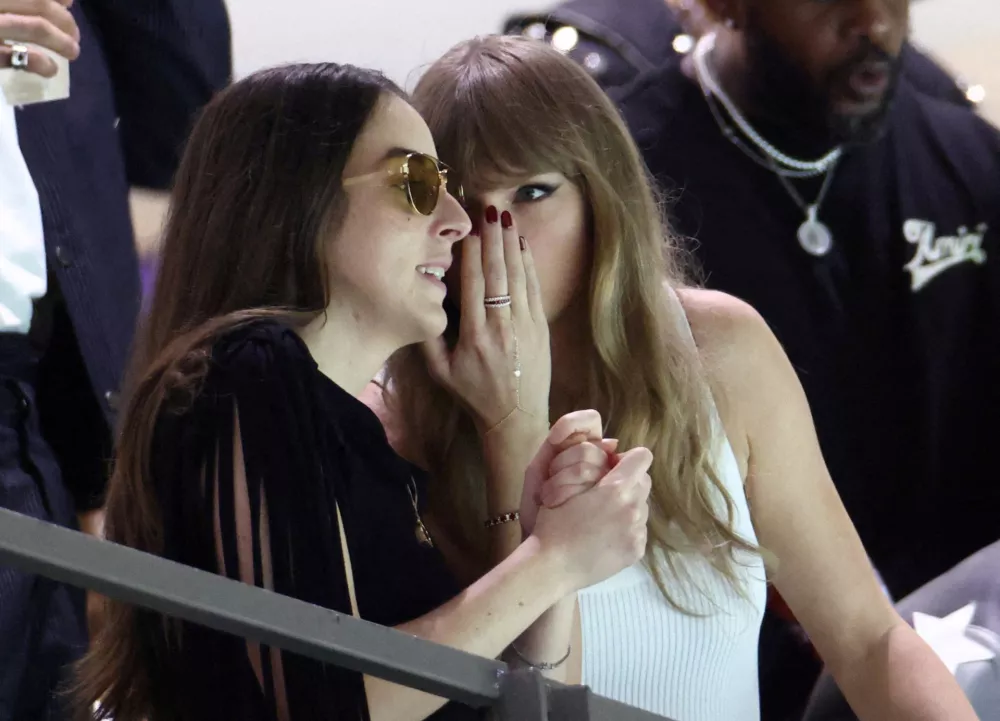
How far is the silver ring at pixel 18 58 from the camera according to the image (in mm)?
712

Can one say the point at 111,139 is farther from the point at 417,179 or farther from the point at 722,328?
the point at 722,328

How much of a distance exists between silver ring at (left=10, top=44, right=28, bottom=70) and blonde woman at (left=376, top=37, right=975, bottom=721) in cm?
25

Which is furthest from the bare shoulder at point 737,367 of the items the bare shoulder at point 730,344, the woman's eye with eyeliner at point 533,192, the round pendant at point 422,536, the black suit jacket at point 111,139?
the black suit jacket at point 111,139

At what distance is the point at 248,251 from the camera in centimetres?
64

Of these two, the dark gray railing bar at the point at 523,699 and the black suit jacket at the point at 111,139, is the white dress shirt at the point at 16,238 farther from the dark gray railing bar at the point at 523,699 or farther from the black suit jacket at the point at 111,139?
the dark gray railing bar at the point at 523,699

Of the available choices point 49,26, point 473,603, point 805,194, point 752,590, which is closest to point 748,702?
point 752,590

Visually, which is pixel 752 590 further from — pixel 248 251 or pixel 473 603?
pixel 248 251

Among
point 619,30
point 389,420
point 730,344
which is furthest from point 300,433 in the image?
point 619,30

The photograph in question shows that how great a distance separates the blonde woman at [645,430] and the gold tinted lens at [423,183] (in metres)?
0.09

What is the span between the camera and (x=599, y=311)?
2.69 ft

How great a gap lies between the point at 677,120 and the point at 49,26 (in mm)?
521

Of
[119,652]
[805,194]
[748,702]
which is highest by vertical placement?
[805,194]

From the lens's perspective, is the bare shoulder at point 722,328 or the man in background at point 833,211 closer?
the bare shoulder at point 722,328

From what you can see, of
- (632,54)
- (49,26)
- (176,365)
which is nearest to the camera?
(176,365)
